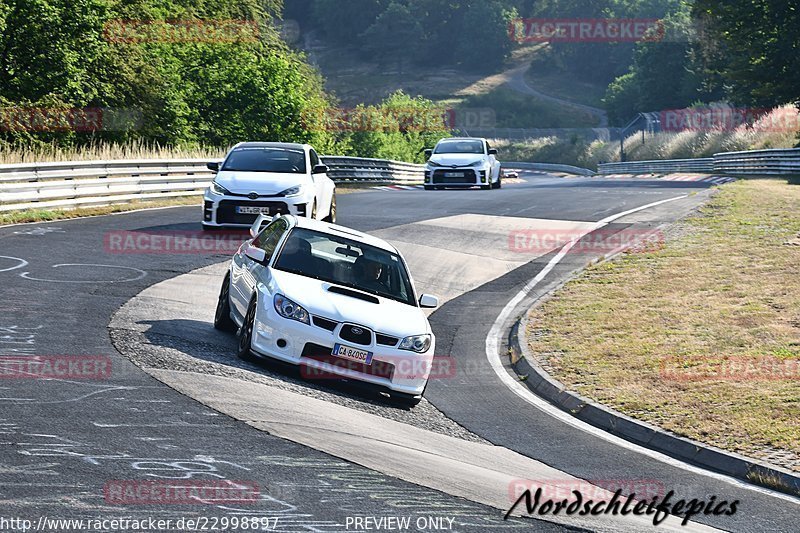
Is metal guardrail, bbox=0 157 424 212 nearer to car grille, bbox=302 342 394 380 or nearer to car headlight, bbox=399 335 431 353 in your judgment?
car grille, bbox=302 342 394 380

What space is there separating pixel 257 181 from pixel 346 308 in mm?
9066

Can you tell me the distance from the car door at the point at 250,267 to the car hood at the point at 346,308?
1.29ft

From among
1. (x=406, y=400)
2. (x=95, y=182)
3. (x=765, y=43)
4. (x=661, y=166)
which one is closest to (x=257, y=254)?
(x=406, y=400)

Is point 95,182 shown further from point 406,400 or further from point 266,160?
point 406,400

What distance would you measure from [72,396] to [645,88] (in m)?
111

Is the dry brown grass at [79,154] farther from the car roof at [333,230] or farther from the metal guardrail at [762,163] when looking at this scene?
the metal guardrail at [762,163]

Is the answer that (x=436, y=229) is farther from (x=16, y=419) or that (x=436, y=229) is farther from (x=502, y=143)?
(x=502, y=143)

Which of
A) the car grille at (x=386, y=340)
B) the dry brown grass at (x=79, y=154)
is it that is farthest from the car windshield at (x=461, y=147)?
the car grille at (x=386, y=340)

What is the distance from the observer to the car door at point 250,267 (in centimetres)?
1193

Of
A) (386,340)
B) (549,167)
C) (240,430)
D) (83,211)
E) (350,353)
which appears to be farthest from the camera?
(549,167)

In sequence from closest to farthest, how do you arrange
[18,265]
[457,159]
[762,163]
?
[18,265] < [457,159] < [762,163]

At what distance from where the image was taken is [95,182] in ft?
82.4

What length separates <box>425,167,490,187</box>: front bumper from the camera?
120ft

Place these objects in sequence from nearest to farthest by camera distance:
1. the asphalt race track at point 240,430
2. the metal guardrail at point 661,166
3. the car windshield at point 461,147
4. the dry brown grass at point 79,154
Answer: the asphalt race track at point 240,430
the dry brown grass at point 79,154
the car windshield at point 461,147
the metal guardrail at point 661,166
